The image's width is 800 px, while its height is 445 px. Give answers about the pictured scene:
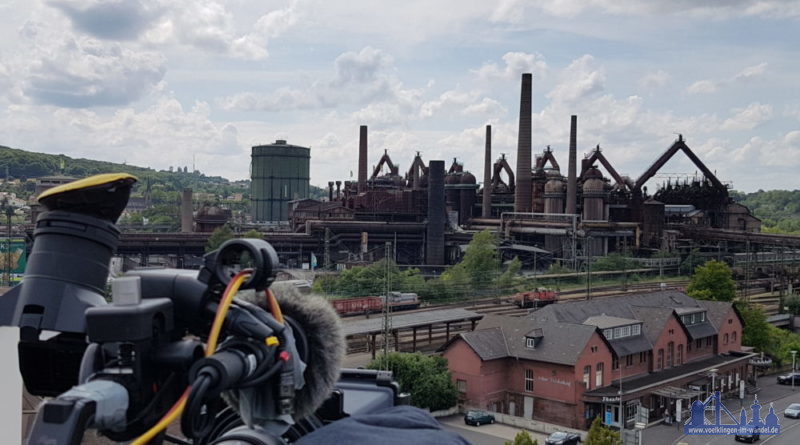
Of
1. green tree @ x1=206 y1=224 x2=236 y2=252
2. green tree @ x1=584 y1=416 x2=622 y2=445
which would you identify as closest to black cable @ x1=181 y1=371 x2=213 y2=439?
green tree @ x1=584 y1=416 x2=622 y2=445

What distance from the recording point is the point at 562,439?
2256 cm

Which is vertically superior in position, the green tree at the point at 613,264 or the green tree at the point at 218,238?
the green tree at the point at 218,238

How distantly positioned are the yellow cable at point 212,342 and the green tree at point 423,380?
23425 millimetres

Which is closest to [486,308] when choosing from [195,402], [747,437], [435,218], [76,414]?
[747,437]

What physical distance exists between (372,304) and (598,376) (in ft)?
46.9

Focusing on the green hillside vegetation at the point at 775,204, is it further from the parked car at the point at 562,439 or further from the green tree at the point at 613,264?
the parked car at the point at 562,439

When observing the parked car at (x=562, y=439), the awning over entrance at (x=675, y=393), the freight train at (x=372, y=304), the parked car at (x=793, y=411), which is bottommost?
the parked car at (x=793, y=411)

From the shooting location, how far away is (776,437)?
24.6 meters

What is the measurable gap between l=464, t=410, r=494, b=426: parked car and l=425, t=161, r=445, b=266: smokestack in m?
38.1

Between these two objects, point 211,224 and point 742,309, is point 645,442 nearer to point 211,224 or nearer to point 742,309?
point 742,309

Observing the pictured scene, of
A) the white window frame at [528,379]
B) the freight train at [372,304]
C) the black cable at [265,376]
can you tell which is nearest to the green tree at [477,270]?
the freight train at [372,304]

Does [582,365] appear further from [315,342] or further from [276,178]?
[276,178]

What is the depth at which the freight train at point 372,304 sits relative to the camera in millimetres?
36375

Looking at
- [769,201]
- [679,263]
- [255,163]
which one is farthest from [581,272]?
[769,201]
